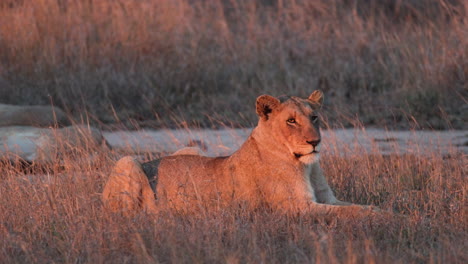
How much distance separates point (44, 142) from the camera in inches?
296

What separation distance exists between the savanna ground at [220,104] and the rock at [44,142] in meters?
0.13

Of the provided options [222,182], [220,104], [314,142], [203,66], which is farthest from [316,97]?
[203,66]

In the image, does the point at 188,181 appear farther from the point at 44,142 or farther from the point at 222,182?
the point at 44,142

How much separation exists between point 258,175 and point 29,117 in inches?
154

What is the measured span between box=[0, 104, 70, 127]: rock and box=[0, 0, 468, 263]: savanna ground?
0.40m

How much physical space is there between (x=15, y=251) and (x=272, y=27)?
9961 millimetres

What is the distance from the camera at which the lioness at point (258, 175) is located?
5.06m

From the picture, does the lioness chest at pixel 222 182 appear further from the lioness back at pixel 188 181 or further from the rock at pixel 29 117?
the rock at pixel 29 117

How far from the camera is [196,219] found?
4.97 metres

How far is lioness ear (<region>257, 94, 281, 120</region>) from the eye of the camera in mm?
5152

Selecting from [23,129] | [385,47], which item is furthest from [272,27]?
[23,129]

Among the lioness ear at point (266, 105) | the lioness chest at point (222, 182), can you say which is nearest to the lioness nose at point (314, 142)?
the lioness chest at point (222, 182)

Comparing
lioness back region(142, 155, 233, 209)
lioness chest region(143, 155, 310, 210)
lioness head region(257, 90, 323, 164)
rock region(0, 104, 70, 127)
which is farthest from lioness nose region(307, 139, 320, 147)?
rock region(0, 104, 70, 127)

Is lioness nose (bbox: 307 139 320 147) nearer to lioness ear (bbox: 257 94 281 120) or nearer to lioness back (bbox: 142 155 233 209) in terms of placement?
lioness ear (bbox: 257 94 281 120)
